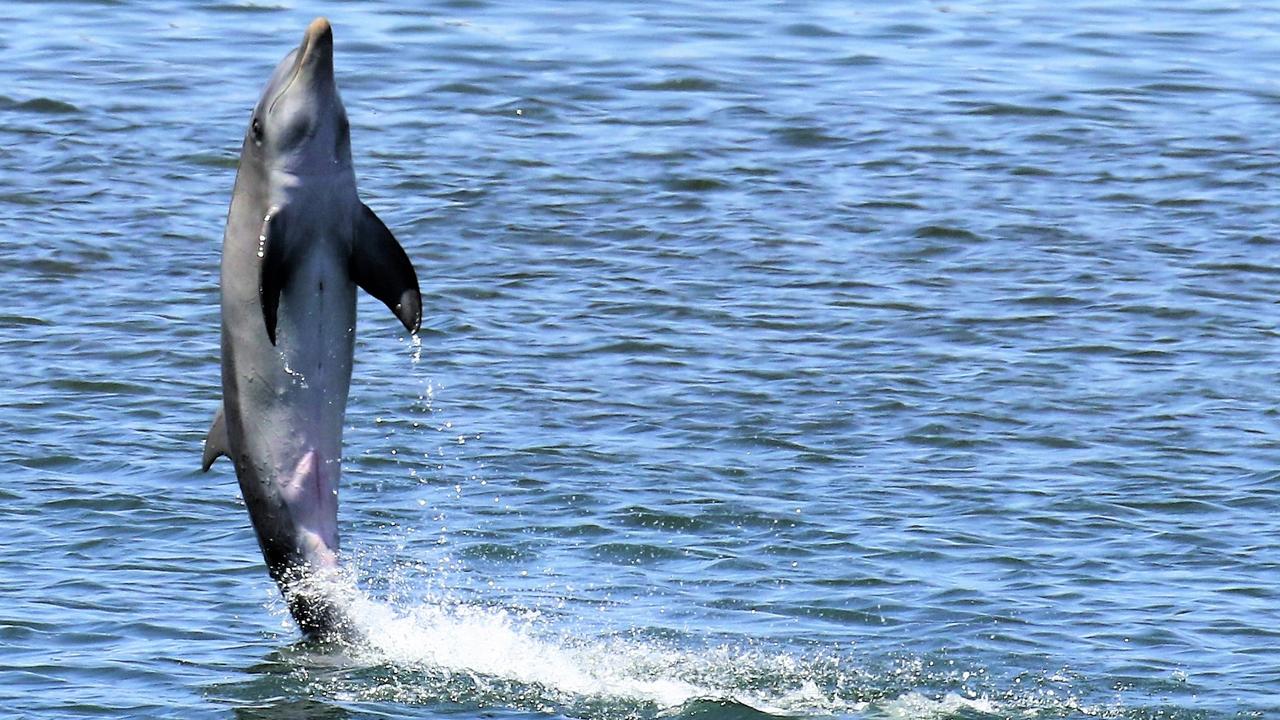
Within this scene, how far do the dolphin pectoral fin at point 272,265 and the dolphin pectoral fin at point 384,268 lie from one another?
10.1 inches

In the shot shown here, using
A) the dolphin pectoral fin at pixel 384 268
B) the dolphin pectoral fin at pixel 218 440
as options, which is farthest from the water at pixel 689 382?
the dolphin pectoral fin at pixel 384 268

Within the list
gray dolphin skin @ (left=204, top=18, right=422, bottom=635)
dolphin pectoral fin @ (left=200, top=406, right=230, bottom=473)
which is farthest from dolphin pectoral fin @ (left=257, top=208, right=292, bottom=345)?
dolphin pectoral fin @ (left=200, top=406, right=230, bottom=473)

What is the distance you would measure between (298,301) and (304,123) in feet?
2.04

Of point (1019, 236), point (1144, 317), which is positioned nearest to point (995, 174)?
point (1019, 236)

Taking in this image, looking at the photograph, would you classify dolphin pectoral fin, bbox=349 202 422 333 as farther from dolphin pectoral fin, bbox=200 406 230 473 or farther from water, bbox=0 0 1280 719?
water, bbox=0 0 1280 719

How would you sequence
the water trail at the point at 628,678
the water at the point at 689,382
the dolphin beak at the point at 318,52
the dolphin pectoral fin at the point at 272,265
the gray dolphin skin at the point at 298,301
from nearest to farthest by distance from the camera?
the dolphin pectoral fin at the point at 272,265
the dolphin beak at the point at 318,52
the gray dolphin skin at the point at 298,301
the water trail at the point at 628,678
the water at the point at 689,382

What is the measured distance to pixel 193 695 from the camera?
895cm

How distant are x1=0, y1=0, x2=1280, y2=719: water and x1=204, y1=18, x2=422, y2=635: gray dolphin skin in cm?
67

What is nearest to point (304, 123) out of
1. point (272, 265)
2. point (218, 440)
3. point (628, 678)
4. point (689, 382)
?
point (272, 265)

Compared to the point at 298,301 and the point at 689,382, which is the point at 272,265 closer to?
the point at 298,301

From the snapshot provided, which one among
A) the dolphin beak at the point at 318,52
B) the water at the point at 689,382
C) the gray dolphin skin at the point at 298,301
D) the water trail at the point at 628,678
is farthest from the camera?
the water at the point at 689,382

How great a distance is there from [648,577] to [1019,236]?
6.62 meters

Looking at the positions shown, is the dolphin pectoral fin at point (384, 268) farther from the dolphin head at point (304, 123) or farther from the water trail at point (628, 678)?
the water trail at point (628, 678)

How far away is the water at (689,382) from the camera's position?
9.51 meters
